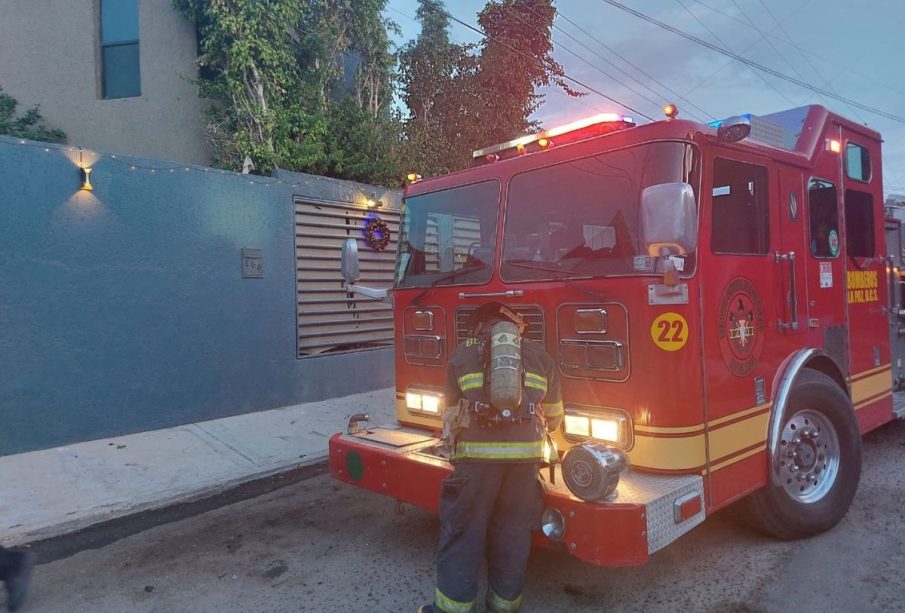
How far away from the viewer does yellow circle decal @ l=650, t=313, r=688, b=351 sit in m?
3.18

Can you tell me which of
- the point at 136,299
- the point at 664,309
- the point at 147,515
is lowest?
the point at 147,515

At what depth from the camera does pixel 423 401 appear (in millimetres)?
4340

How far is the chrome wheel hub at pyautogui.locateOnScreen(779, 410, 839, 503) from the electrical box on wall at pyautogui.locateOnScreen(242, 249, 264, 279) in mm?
6041

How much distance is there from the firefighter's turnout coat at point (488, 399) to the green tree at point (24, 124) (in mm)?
10458

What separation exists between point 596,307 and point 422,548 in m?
1.96

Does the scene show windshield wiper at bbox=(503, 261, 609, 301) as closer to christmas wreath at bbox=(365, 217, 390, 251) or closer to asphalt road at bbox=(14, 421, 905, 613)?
asphalt road at bbox=(14, 421, 905, 613)

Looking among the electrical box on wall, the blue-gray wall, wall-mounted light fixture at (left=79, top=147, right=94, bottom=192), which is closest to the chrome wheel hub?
the blue-gray wall

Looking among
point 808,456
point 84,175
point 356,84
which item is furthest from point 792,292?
point 356,84

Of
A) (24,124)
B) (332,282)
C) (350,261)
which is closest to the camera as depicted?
(350,261)

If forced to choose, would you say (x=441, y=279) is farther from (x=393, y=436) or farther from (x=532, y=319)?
(x=393, y=436)

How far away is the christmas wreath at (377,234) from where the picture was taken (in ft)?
30.3

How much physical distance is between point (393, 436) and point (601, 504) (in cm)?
171

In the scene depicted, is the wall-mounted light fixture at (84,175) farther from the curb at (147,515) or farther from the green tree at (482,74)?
the green tree at (482,74)

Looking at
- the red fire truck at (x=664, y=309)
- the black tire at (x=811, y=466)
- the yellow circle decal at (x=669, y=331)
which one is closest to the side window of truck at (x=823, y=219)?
the red fire truck at (x=664, y=309)
